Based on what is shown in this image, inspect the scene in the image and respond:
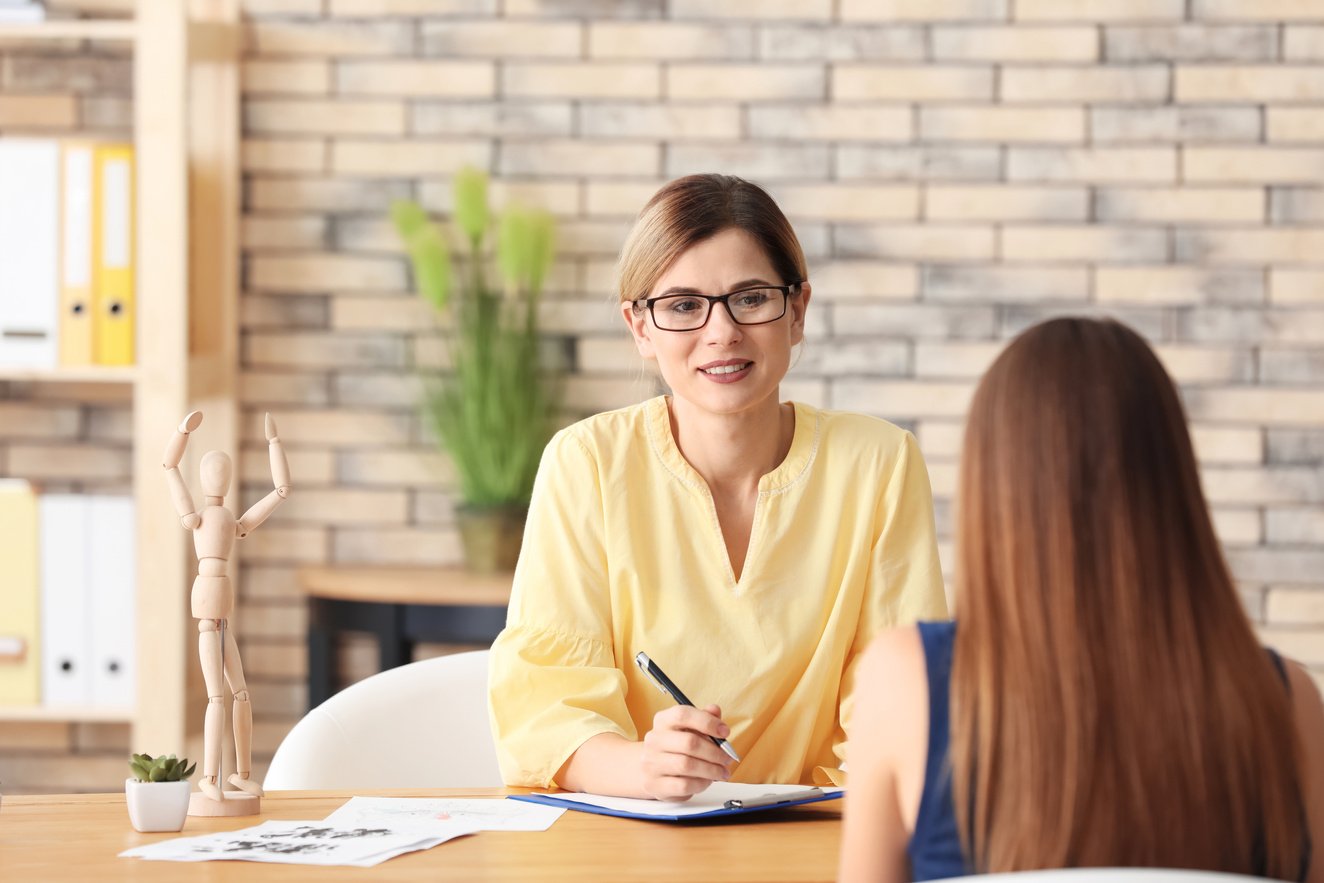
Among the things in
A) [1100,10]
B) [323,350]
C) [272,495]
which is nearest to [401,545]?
[323,350]

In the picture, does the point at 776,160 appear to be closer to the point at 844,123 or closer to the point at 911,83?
the point at 844,123

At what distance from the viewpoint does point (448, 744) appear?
6.31 feet

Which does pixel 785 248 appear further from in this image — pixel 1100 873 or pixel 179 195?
pixel 179 195

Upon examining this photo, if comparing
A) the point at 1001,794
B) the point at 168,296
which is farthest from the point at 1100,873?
the point at 168,296

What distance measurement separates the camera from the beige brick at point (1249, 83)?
10.5 feet

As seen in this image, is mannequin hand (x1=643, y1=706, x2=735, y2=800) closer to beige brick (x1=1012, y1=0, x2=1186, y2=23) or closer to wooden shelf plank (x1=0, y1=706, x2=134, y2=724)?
wooden shelf plank (x1=0, y1=706, x2=134, y2=724)

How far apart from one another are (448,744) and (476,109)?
1.79m

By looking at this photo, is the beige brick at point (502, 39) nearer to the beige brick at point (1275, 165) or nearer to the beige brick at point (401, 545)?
the beige brick at point (401, 545)

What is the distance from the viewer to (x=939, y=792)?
3.41 feet

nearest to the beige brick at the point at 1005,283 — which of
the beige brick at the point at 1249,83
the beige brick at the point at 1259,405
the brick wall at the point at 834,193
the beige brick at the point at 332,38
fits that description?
the brick wall at the point at 834,193

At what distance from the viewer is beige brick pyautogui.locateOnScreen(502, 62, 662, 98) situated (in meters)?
3.27

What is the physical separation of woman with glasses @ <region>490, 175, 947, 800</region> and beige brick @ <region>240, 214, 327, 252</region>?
166cm

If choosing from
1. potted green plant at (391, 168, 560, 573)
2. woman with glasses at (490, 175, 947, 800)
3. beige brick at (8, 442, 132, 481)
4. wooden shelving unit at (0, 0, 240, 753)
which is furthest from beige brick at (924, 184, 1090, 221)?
beige brick at (8, 442, 132, 481)

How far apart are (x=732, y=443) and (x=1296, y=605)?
1.97 meters
